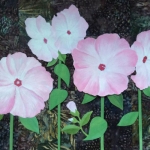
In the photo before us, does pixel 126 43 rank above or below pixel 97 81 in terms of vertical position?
above


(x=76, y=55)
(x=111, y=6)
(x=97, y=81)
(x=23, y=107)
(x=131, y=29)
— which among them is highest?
(x=111, y=6)

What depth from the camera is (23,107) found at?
1.57 m

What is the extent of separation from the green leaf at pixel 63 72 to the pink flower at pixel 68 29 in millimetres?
68

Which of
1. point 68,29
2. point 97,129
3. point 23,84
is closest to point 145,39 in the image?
point 68,29

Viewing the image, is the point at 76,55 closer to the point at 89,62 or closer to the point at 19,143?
the point at 89,62

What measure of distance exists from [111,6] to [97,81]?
13.7 inches

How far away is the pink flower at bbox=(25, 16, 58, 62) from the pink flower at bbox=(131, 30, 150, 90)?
367mm

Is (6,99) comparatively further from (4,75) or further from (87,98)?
(87,98)

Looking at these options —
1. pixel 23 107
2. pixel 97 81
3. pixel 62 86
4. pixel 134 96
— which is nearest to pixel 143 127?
pixel 134 96

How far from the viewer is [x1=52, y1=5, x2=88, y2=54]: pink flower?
5.25 feet

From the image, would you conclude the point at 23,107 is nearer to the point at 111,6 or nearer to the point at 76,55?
the point at 76,55

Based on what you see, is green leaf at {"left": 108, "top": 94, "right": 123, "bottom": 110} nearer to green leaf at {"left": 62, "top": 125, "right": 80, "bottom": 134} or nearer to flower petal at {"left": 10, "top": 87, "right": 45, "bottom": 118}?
green leaf at {"left": 62, "top": 125, "right": 80, "bottom": 134}

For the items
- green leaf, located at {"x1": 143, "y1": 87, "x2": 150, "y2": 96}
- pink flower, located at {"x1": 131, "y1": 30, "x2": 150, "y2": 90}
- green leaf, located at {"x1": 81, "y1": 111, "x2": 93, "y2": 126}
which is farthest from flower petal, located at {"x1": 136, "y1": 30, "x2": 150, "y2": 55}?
green leaf, located at {"x1": 81, "y1": 111, "x2": 93, "y2": 126}

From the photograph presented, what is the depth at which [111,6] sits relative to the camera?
1.61m
